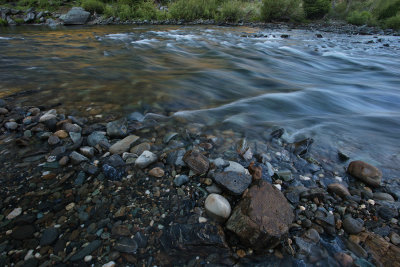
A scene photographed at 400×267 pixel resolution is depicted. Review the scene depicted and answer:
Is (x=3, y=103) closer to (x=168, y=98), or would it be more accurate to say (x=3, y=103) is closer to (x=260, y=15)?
(x=168, y=98)

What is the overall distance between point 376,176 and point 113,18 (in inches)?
1143

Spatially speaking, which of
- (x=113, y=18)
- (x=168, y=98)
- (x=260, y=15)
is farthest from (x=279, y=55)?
(x=113, y=18)

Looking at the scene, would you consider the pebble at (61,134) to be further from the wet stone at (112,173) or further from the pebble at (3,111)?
the pebble at (3,111)

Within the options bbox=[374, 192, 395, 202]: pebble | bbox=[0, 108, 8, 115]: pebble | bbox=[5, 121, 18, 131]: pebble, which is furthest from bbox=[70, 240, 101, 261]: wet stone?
bbox=[0, 108, 8, 115]: pebble

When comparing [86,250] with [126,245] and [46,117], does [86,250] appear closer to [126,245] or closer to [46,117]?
[126,245]

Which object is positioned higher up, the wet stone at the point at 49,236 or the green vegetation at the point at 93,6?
the green vegetation at the point at 93,6

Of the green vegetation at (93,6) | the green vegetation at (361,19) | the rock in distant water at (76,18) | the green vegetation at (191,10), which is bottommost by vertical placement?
the rock in distant water at (76,18)

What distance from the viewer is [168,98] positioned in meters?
3.55

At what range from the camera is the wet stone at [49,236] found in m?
1.28

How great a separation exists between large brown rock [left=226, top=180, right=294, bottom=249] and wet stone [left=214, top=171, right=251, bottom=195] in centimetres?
7

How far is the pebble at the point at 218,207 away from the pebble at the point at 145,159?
71cm

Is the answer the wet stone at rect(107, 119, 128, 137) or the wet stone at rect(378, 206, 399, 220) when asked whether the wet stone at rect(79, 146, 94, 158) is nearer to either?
the wet stone at rect(107, 119, 128, 137)

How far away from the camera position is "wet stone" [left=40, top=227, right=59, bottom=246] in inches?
50.3

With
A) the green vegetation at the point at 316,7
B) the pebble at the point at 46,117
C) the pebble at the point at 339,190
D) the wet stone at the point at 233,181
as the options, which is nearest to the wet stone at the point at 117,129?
the pebble at the point at 46,117
